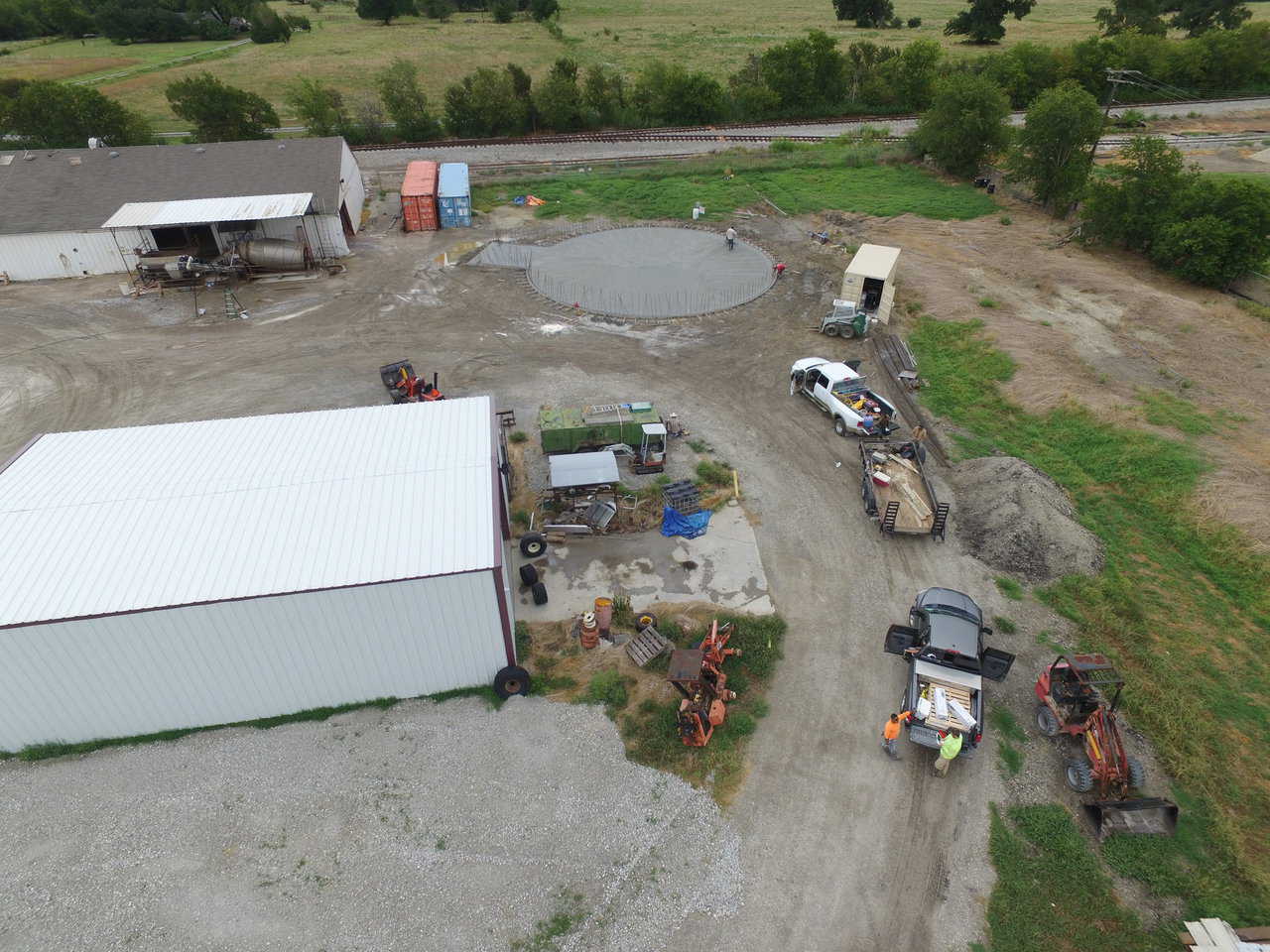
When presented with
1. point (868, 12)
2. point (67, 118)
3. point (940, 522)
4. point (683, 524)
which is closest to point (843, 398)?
point (940, 522)

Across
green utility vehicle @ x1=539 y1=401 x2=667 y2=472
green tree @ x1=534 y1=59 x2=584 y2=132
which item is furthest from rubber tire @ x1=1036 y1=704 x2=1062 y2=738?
green tree @ x1=534 y1=59 x2=584 y2=132

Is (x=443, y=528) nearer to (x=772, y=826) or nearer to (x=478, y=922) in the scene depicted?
(x=478, y=922)

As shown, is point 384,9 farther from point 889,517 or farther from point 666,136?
point 889,517

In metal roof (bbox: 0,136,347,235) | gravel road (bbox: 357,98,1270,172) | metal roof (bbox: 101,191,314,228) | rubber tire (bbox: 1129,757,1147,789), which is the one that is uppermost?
metal roof (bbox: 0,136,347,235)

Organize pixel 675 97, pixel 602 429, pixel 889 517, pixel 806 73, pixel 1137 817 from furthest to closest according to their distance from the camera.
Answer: pixel 806 73
pixel 675 97
pixel 602 429
pixel 889 517
pixel 1137 817

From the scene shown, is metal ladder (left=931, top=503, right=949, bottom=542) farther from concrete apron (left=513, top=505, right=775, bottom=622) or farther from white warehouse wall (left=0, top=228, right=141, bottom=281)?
white warehouse wall (left=0, top=228, right=141, bottom=281)

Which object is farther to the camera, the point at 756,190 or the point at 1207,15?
the point at 1207,15
